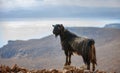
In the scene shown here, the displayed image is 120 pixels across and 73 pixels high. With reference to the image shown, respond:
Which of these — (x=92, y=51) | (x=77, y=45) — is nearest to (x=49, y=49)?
→ (x=77, y=45)

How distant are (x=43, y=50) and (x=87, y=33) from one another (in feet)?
35.1

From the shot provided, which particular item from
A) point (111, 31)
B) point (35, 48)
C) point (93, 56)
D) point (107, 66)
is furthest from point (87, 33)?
point (93, 56)

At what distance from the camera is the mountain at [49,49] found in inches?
2431

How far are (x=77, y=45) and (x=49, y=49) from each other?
65.7 metres

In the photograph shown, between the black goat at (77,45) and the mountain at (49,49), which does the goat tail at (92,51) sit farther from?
the mountain at (49,49)

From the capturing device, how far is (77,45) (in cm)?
1042

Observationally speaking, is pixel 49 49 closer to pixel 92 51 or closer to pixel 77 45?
pixel 77 45

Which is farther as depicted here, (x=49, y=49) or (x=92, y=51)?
(x=49, y=49)

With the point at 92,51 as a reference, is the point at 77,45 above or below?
above

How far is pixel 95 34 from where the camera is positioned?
7225 cm

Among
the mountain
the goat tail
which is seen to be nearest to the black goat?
the goat tail

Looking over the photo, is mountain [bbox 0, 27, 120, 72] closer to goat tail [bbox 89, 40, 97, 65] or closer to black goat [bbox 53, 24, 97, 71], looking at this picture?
black goat [bbox 53, 24, 97, 71]

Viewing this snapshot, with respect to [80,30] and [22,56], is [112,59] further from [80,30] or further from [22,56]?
[22,56]

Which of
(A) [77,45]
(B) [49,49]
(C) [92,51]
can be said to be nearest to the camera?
(C) [92,51]
